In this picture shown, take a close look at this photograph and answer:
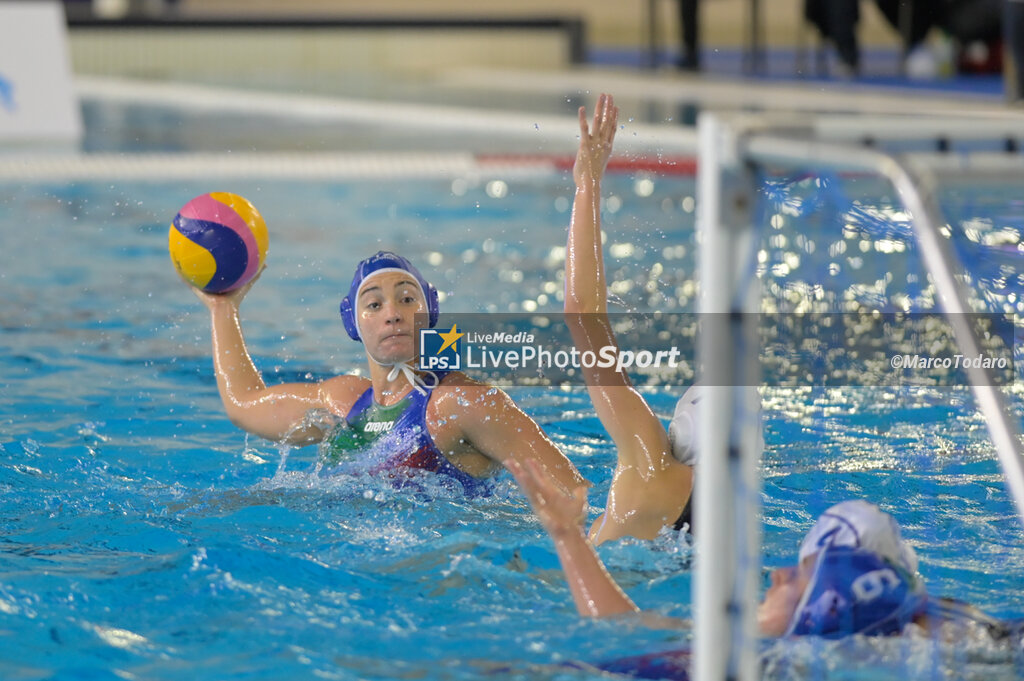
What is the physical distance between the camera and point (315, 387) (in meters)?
3.19

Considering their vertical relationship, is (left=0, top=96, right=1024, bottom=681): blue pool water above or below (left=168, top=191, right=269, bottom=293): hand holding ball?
below

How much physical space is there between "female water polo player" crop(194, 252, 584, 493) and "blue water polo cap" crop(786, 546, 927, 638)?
0.76 metres

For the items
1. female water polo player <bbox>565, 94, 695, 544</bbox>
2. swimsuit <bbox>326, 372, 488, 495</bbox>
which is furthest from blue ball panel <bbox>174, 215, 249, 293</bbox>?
female water polo player <bbox>565, 94, 695, 544</bbox>

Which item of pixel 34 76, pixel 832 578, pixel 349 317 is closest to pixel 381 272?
pixel 349 317

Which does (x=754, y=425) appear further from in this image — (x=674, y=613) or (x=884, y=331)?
(x=884, y=331)

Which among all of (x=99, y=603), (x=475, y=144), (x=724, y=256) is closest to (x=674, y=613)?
(x=724, y=256)

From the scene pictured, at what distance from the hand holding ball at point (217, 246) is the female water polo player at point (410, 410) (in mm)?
373

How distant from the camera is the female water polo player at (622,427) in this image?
8.08 ft

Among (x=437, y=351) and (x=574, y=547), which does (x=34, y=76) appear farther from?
(x=574, y=547)

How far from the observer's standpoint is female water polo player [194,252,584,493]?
2.76 m

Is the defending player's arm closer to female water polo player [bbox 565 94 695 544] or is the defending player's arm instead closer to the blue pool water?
the blue pool water

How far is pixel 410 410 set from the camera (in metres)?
2.89

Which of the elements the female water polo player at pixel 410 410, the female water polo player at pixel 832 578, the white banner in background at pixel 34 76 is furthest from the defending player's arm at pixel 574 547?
the white banner in background at pixel 34 76

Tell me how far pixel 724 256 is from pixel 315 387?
1741mm
